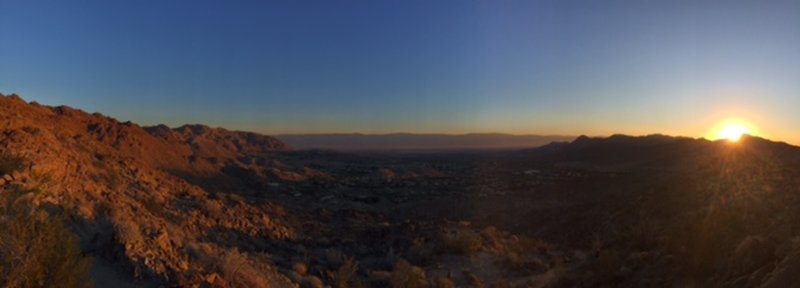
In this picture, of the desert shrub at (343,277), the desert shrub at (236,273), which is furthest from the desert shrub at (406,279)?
the desert shrub at (236,273)

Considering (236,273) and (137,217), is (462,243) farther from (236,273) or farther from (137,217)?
(137,217)

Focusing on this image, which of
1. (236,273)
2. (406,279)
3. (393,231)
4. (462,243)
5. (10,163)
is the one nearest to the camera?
(236,273)

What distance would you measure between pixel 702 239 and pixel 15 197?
13.6 m

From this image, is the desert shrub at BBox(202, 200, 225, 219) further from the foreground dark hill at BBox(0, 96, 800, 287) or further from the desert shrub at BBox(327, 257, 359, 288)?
the desert shrub at BBox(327, 257, 359, 288)

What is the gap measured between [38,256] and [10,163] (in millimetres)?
5396

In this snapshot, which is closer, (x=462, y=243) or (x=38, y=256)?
(x=38, y=256)

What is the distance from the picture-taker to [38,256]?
787 cm

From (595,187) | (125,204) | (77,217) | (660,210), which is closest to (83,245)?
(77,217)

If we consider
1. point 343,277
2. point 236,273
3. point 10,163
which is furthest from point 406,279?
point 10,163

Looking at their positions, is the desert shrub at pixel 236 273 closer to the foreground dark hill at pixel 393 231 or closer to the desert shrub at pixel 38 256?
the foreground dark hill at pixel 393 231

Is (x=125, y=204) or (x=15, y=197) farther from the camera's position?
(x=125, y=204)

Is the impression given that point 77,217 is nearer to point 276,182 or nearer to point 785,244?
point 785,244

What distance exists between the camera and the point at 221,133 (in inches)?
4188

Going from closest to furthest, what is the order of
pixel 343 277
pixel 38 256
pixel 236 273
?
1. pixel 38 256
2. pixel 236 273
3. pixel 343 277
